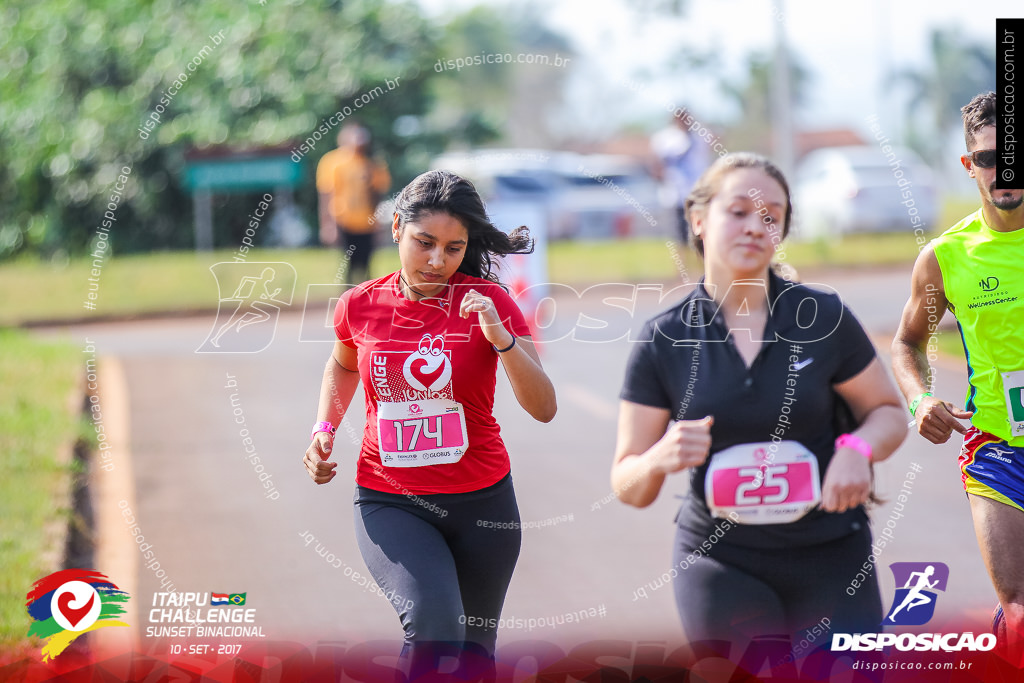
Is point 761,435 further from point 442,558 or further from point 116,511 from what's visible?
point 116,511

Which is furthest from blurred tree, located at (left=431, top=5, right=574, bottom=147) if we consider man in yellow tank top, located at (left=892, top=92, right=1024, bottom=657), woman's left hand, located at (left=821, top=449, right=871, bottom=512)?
woman's left hand, located at (left=821, top=449, right=871, bottom=512)

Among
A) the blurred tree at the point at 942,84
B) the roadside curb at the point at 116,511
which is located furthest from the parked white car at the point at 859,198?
the roadside curb at the point at 116,511

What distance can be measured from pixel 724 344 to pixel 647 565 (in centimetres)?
260

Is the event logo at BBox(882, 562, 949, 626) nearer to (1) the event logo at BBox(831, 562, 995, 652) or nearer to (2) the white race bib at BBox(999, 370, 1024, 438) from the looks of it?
(1) the event logo at BBox(831, 562, 995, 652)

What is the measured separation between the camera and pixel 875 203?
1808 cm

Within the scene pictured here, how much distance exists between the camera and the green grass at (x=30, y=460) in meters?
4.64

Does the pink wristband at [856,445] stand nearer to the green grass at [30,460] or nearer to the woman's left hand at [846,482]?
the woman's left hand at [846,482]

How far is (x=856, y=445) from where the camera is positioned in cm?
297

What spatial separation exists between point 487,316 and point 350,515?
3566mm

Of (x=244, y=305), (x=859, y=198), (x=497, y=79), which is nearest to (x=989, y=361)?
(x=244, y=305)

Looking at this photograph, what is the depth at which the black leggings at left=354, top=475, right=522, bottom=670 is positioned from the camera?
2957 mm

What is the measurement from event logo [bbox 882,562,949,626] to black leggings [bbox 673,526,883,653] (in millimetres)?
362

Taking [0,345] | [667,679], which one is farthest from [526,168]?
[667,679]

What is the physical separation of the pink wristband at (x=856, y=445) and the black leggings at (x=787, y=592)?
0.84 feet
